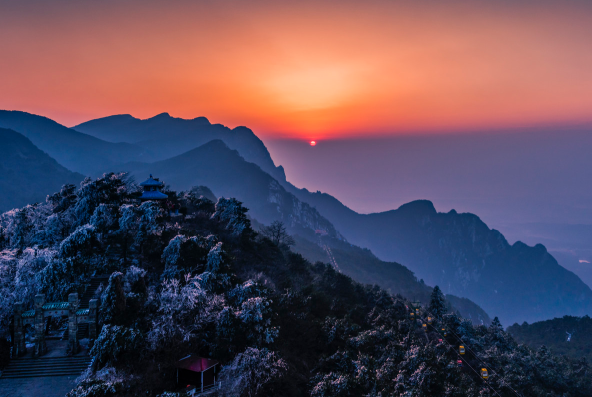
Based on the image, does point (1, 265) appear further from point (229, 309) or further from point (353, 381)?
point (353, 381)

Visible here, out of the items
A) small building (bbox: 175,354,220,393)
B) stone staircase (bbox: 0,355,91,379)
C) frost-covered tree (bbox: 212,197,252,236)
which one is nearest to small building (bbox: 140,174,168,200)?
frost-covered tree (bbox: 212,197,252,236)

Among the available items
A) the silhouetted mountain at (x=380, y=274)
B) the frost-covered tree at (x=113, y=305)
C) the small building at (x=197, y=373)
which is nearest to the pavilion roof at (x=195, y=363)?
the small building at (x=197, y=373)

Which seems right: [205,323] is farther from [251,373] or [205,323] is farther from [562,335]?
[562,335]

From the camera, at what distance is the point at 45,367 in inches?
873

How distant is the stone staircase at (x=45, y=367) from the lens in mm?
21672

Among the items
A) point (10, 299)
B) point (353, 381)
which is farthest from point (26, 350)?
point (353, 381)

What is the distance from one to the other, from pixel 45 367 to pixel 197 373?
10.0 meters

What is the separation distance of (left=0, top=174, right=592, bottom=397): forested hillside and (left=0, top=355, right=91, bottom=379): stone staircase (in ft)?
7.69

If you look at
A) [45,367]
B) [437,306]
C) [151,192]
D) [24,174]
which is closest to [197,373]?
[45,367]

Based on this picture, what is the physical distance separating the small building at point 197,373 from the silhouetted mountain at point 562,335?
3492 inches

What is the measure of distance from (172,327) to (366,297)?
40.3m

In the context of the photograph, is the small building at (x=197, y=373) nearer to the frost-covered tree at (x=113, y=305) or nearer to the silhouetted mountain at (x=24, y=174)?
the frost-covered tree at (x=113, y=305)

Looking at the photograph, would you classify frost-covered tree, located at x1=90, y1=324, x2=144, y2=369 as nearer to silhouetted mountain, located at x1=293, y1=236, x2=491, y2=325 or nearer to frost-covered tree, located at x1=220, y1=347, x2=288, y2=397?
frost-covered tree, located at x1=220, y1=347, x2=288, y2=397

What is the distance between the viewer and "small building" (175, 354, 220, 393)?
22.1m
